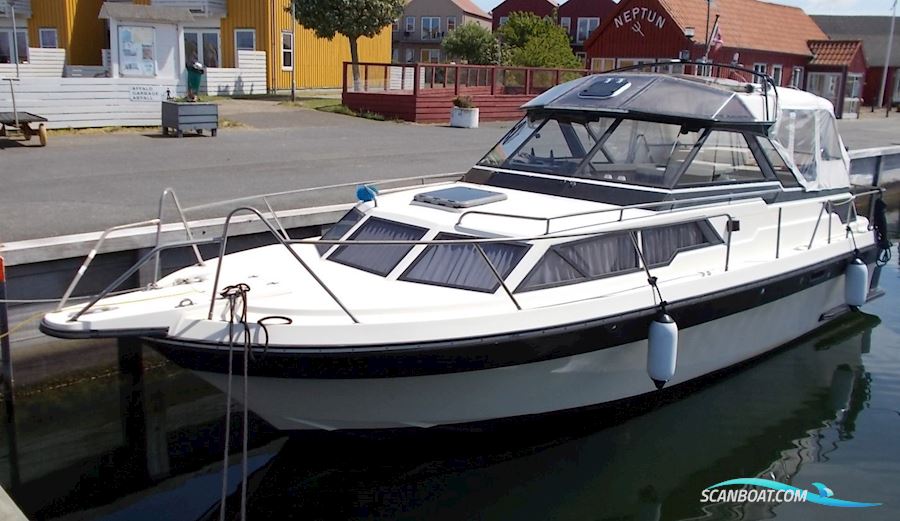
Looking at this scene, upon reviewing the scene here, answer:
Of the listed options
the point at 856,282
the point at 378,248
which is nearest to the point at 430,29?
the point at 856,282

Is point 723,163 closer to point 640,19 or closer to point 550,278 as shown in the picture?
point 550,278

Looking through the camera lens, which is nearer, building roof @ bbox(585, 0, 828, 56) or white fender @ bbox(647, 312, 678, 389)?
white fender @ bbox(647, 312, 678, 389)

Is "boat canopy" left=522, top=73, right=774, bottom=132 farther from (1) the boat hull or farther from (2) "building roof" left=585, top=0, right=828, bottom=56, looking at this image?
(2) "building roof" left=585, top=0, right=828, bottom=56

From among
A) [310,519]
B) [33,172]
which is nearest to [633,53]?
[33,172]

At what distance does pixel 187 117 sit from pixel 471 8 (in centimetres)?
4917

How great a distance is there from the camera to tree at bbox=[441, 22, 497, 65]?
45156 millimetres

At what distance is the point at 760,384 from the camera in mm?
8062

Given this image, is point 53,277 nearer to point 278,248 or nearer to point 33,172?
point 278,248

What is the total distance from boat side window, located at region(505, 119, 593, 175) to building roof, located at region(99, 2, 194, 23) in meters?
17.6

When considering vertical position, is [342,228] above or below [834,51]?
below

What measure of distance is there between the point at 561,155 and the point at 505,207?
1.22m

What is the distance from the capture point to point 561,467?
6.41 m

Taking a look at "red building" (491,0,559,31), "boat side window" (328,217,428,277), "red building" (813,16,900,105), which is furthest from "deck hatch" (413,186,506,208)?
"red building" (491,0,559,31)

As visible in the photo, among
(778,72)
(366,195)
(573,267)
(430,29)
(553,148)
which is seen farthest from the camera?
(430,29)
